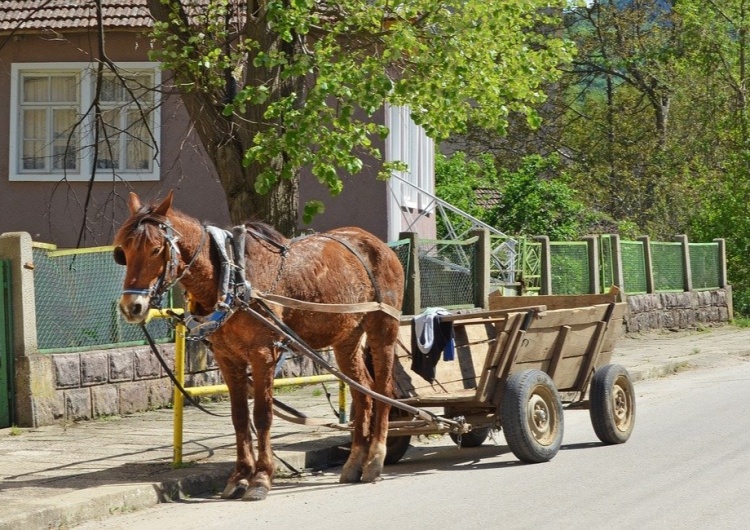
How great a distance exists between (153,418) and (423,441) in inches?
112

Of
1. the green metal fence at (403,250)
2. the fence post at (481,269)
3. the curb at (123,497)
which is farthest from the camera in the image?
the fence post at (481,269)

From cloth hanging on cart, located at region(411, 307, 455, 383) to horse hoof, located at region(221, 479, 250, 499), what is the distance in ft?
6.82

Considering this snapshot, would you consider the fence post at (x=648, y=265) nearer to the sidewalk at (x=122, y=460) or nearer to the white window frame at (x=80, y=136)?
the white window frame at (x=80, y=136)

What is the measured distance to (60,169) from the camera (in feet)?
76.2

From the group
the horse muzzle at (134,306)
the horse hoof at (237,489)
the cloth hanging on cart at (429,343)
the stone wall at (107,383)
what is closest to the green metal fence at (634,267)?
the stone wall at (107,383)

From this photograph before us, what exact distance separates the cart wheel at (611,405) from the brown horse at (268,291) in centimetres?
205

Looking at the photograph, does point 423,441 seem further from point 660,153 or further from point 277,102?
point 660,153

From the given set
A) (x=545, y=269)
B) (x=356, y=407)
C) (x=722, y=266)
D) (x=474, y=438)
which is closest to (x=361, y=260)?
(x=356, y=407)

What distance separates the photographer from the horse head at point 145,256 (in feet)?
25.9

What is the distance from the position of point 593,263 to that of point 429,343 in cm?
1563

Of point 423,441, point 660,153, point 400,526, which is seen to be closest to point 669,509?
point 400,526

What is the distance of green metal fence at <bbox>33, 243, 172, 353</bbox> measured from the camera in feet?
41.4

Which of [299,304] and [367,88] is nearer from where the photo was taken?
→ [299,304]

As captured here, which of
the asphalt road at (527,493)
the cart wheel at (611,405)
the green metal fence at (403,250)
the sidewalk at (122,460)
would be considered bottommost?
the asphalt road at (527,493)
